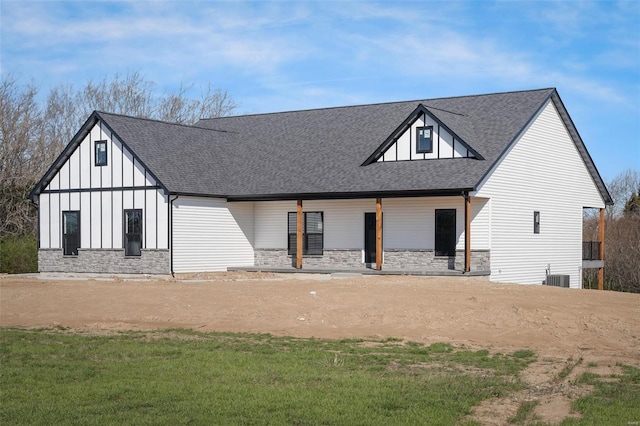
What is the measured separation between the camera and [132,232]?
34031 millimetres

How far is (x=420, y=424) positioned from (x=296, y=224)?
1013 inches

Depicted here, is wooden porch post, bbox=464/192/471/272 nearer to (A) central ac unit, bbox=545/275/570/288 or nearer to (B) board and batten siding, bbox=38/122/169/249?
(A) central ac unit, bbox=545/275/570/288

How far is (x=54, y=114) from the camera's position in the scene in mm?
62312

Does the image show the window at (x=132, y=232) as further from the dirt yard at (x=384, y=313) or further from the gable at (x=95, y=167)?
the dirt yard at (x=384, y=313)

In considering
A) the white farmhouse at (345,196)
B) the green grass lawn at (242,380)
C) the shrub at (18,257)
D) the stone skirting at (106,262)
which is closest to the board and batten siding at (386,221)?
the white farmhouse at (345,196)

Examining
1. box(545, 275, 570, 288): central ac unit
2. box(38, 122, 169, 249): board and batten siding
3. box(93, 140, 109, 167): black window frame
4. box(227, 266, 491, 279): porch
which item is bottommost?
box(545, 275, 570, 288): central ac unit

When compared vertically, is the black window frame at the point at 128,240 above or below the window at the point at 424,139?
below

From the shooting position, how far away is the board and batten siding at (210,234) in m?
33.2

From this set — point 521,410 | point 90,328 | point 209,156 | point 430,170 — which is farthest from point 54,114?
point 521,410

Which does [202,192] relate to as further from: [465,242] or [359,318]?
[359,318]

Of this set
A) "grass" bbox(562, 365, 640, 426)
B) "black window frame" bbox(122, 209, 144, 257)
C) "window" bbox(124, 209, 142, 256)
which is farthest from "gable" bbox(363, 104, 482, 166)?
"grass" bbox(562, 365, 640, 426)

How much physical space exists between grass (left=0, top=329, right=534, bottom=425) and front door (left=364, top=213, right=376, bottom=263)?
16.2 m

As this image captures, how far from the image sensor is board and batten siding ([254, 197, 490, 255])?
31.6 meters

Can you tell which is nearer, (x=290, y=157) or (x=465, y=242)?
(x=465, y=242)
